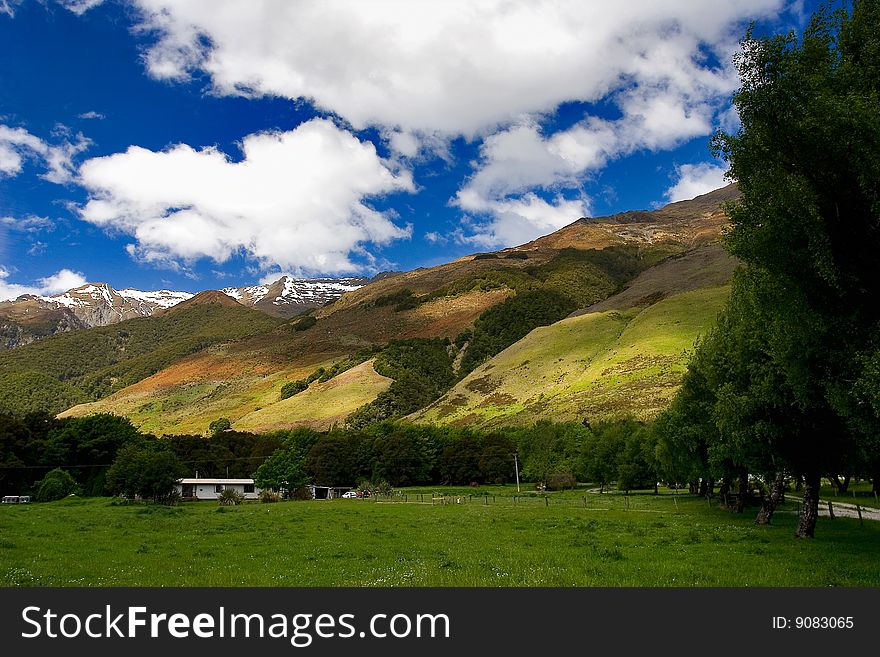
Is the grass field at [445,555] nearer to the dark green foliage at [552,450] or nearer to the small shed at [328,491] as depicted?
the dark green foliage at [552,450]

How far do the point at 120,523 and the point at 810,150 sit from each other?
51.5 m

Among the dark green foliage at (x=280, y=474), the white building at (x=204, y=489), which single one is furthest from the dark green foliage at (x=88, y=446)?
the dark green foliage at (x=280, y=474)

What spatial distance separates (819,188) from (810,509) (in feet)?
69.3

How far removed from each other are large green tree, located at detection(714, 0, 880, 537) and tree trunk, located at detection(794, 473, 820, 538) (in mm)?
11301

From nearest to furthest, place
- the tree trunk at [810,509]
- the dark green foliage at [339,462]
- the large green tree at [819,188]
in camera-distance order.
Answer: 1. the large green tree at [819,188]
2. the tree trunk at [810,509]
3. the dark green foliage at [339,462]

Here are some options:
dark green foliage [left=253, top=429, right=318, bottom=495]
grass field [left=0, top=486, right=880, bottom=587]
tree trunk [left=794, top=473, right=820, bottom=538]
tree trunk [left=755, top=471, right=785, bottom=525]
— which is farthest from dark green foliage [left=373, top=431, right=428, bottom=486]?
tree trunk [left=794, top=473, right=820, bottom=538]

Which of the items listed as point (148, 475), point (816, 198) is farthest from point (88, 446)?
point (816, 198)

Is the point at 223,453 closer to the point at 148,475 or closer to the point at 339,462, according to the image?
the point at 339,462

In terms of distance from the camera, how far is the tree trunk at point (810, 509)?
3061 centimetres

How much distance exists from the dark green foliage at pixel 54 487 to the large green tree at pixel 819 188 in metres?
113

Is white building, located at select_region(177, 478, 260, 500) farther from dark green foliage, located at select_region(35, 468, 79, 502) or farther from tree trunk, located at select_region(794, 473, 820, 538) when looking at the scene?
tree trunk, located at select_region(794, 473, 820, 538)

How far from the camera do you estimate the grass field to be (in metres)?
18.8

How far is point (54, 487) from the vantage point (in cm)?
9831
